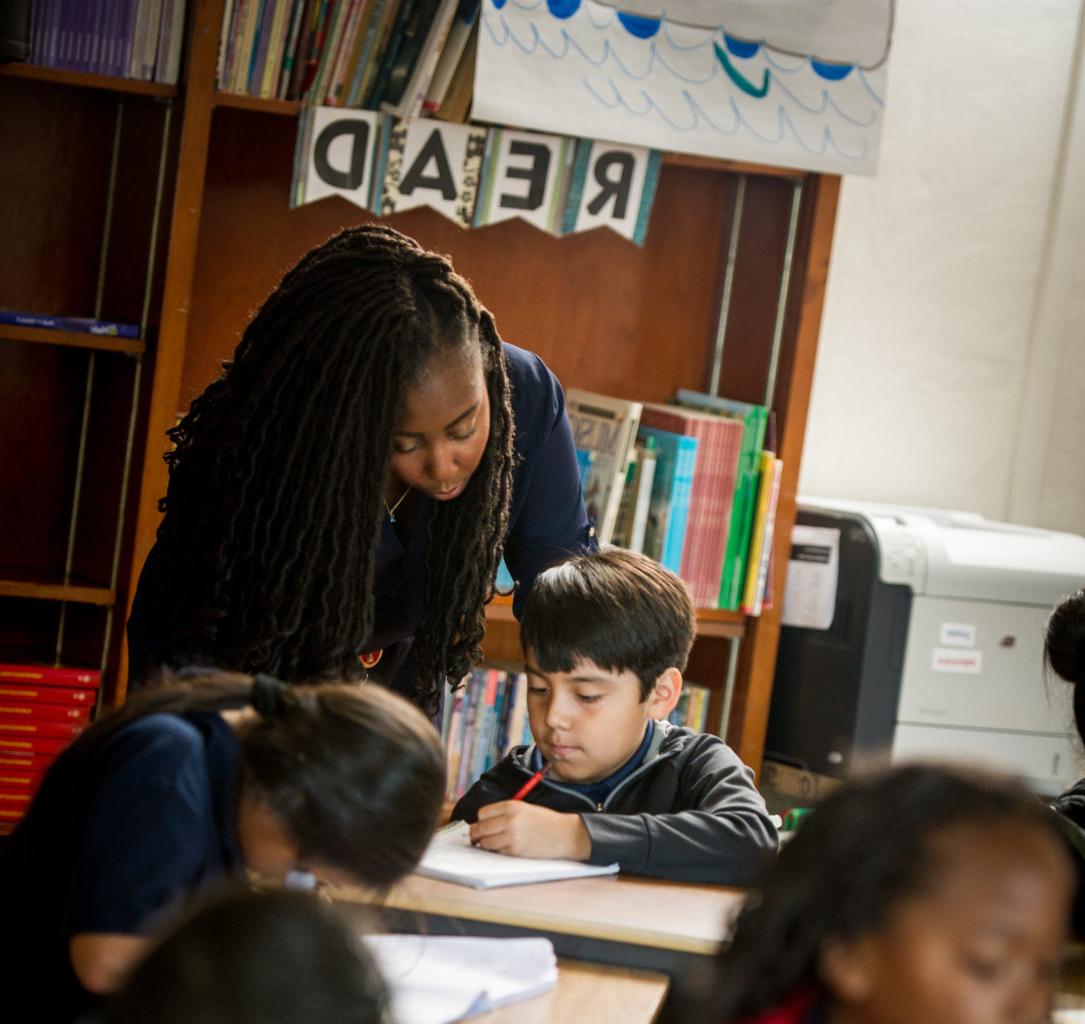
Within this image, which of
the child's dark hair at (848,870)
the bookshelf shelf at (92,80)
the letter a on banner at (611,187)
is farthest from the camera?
the letter a on banner at (611,187)

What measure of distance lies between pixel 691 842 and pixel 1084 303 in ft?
7.36

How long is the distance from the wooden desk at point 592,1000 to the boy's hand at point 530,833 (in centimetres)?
20

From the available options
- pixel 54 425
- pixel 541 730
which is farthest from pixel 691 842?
pixel 54 425

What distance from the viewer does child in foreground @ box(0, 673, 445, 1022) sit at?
1151 mm

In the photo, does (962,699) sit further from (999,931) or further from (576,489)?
(999,931)

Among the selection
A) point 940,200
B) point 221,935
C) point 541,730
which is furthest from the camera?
point 940,200

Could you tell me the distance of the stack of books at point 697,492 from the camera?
290 cm

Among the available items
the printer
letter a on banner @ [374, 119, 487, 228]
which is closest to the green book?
the printer

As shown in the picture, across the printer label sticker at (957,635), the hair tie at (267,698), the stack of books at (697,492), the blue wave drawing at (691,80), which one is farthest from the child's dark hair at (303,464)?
the printer label sticker at (957,635)

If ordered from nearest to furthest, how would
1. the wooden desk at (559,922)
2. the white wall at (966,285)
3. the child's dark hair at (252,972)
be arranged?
the child's dark hair at (252,972) < the wooden desk at (559,922) < the white wall at (966,285)

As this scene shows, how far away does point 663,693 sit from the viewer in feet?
6.45

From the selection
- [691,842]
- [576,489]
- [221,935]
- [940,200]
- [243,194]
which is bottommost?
[691,842]

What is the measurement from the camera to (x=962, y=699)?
9.50 feet

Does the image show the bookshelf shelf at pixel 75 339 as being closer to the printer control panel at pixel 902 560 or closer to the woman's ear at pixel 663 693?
the woman's ear at pixel 663 693
